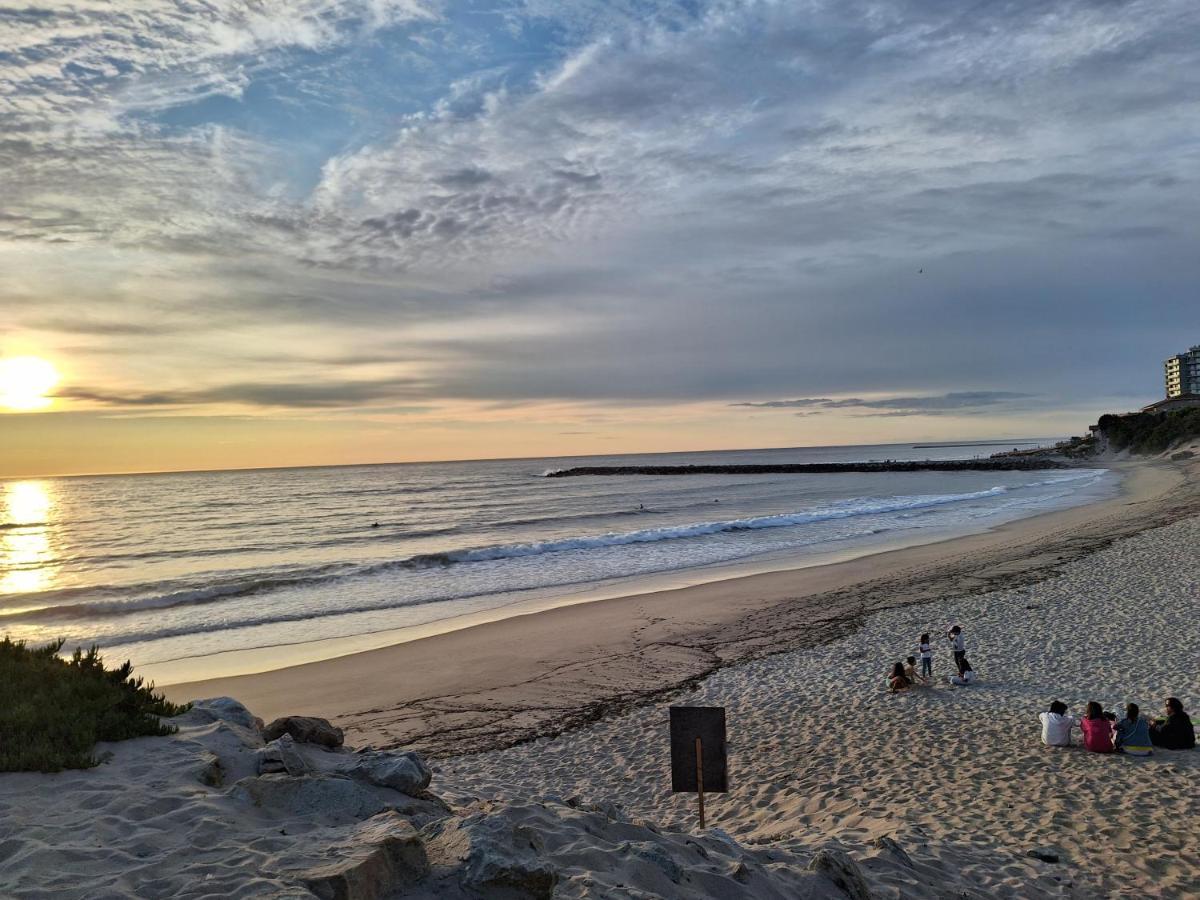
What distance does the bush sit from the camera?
6.49 metres

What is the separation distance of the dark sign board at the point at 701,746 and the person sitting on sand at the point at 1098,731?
5825 mm

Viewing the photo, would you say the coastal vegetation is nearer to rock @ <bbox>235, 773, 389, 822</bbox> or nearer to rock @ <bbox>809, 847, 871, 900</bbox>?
rock @ <bbox>809, 847, 871, 900</bbox>

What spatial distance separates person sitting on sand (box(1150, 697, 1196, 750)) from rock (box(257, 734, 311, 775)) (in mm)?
10526

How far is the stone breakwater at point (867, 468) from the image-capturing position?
99.0 metres

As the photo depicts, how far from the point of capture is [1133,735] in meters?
10.1

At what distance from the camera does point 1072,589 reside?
2127 centimetres

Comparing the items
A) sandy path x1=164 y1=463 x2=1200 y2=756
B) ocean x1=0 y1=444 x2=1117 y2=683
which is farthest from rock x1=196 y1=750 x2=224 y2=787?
ocean x1=0 y1=444 x2=1117 y2=683

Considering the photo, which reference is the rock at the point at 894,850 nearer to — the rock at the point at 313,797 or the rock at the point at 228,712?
the rock at the point at 313,797

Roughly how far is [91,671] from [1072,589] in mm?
22702

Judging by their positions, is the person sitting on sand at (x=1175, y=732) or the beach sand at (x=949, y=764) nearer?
the beach sand at (x=949, y=764)

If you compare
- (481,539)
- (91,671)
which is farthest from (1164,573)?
(481,539)

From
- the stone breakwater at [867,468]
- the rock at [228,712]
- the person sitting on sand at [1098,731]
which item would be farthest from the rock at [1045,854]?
the stone breakwater at [867,468]

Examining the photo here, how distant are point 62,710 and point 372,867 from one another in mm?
3983

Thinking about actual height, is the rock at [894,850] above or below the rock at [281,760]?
below
